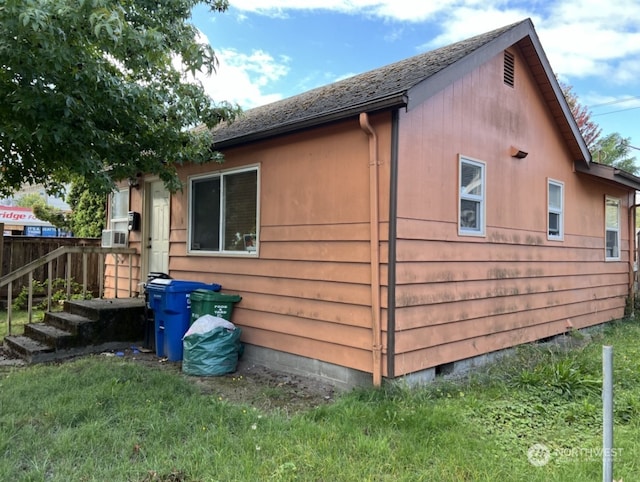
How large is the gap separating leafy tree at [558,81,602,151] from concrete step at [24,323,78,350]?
90.3 ft

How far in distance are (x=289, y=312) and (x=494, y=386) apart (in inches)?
98.9

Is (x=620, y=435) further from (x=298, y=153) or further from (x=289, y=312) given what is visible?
(x=298, y=153)

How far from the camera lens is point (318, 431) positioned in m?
3.65

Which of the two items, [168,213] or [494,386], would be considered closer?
[494,386]

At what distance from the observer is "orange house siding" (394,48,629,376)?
498 cm

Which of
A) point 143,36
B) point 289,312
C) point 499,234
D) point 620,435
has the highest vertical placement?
point 143,36

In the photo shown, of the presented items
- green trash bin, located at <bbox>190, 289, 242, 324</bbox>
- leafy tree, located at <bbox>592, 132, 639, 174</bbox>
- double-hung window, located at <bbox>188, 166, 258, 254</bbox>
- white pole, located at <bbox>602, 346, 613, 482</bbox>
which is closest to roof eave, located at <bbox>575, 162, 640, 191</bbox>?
double-hung window, located at <bbox>188, 166, 258, 254</bbox>

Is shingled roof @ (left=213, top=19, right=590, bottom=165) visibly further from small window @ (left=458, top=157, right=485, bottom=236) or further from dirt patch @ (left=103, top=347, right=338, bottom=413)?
dirt patch @ (left=103, top=347, right=338, bottom=413)

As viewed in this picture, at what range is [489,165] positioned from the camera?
625cm

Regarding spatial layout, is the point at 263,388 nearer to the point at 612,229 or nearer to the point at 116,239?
the point at 116,239

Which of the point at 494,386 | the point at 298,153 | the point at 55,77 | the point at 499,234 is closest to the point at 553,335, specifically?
the point at 499,234

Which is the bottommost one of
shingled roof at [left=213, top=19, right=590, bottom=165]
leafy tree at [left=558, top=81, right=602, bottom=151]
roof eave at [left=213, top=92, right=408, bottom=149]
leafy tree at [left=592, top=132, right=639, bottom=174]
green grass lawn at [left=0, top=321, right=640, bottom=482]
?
green grass lawn at [left=0, top=321, right=640, bottom=482]

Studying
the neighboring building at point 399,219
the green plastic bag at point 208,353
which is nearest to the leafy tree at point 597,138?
the neighboring building at point 399,219

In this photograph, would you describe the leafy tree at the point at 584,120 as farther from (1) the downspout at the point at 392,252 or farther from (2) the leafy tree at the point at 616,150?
(1) the downspout at the point at 392,252
